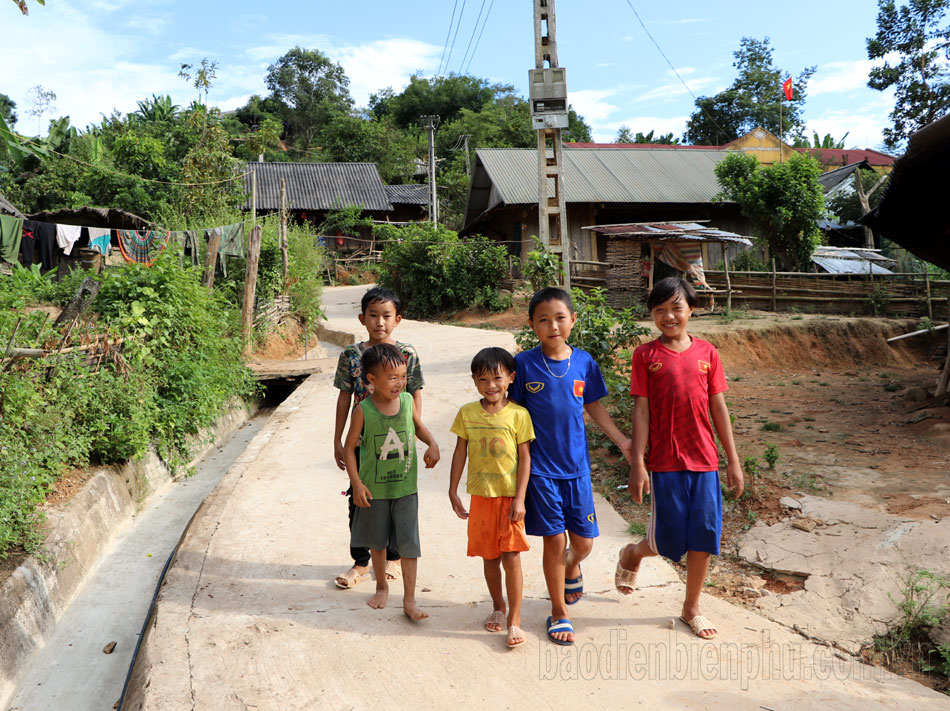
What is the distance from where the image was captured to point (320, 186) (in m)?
30.5

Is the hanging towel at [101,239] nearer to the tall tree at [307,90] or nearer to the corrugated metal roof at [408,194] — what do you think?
the corrugated metal roof at [408,194]

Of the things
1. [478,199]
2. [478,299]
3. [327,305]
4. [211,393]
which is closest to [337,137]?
[478,199]

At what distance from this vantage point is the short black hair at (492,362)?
2.92m

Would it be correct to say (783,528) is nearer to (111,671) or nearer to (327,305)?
(111,671)

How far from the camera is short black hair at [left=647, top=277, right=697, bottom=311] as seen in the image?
3074 mm

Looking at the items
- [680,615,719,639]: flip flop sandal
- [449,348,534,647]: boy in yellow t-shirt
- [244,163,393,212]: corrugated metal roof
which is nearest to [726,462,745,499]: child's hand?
[680,615,719,639]: flip flop sandal

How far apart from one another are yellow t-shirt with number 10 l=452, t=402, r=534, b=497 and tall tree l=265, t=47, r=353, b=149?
47380 mm

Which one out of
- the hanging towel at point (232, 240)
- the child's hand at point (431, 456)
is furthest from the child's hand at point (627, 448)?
the hanging towel at point (232, 240)

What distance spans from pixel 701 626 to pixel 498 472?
115 cm

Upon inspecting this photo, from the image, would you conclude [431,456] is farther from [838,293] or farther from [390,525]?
[838,293]

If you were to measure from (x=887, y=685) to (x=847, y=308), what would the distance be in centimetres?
1473

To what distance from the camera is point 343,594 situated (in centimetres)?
353

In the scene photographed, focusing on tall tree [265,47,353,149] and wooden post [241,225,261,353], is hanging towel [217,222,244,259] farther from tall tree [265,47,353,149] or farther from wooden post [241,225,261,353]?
tall tree [265,47,353,149]

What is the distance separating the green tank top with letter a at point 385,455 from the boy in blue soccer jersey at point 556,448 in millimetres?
569
